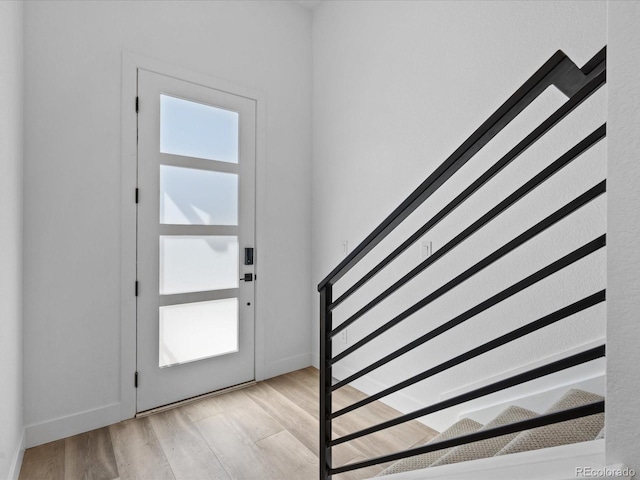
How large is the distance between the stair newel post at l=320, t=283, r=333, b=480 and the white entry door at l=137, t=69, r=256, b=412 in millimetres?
1355

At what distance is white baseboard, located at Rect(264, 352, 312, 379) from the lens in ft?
9.61

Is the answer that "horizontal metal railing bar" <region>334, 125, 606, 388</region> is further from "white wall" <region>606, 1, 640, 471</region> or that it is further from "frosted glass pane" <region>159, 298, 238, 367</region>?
"frosted glass pane" <region>159, 298, 238, 367</region>

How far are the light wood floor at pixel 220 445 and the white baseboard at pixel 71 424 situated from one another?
42 millimetres

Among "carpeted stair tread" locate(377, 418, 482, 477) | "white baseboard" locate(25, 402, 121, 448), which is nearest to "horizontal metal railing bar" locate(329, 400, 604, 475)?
"carpeted stair tread" locate(377, 418, 482, 477)

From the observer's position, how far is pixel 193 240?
2.53 m

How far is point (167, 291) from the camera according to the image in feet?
8.01

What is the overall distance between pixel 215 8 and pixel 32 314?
7.79 ft

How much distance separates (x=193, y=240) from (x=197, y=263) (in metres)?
0.17

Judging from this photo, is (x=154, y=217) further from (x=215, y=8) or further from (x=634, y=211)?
(x=634, y=211)

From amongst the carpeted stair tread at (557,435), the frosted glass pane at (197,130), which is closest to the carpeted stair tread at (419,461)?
the carpeted stair tread at (557,435)

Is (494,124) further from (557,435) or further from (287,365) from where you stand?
(287,365)

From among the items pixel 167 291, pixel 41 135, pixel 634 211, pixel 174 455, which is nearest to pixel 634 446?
pixel 634 211

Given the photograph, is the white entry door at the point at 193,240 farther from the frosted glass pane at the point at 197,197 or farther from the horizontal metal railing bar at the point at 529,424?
the horizontal metal railing bar at the point at 529,424

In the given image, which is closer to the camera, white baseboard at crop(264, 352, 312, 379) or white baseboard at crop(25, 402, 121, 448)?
white baseboard at crop(25, 402, 121, 448)
